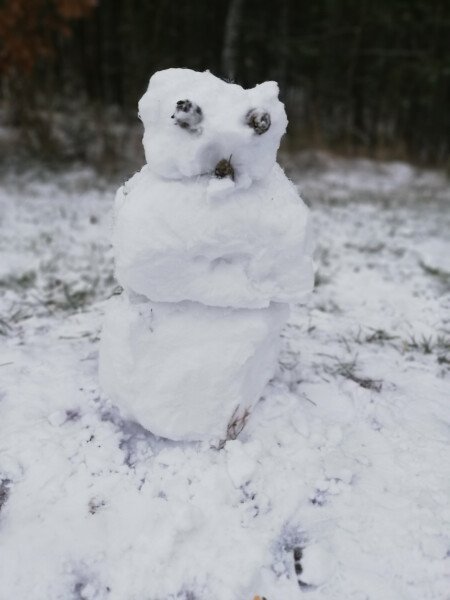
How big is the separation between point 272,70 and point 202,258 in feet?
31.3

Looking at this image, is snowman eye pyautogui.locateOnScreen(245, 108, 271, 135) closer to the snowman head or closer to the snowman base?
the snowman head

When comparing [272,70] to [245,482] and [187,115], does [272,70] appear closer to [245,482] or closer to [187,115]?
[187,115]

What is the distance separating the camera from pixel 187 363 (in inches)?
67.9

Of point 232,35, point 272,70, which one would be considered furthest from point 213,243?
point 272,70

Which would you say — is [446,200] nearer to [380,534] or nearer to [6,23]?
[6,23]

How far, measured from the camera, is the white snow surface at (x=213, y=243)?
1602 mm

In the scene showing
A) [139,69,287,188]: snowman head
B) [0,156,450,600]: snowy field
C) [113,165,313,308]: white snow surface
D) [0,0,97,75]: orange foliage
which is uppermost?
[0,0,97,75]: orange foliage

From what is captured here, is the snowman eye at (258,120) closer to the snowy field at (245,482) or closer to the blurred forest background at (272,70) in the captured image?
the snowy field at (245,482)

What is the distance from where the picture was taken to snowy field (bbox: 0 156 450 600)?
1.46 m

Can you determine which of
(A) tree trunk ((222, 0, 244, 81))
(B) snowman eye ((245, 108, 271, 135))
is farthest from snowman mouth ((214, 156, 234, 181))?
(A) tree trunk ((222, 0, 244, 81))

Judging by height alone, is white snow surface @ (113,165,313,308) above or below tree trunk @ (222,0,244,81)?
below

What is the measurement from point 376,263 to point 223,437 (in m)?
A: 2.49

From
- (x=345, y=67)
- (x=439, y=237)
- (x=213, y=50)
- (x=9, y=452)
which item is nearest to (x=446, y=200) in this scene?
(x=439, y=237)

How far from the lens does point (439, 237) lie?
4.61 metres
